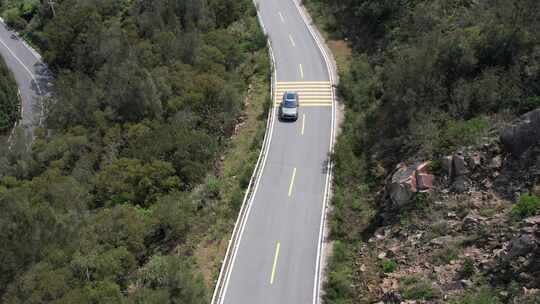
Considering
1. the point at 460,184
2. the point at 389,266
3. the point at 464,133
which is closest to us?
the point at 389,266

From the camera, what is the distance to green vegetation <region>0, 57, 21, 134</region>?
7238 cm

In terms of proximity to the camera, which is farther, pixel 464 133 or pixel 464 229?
pixel 464 133

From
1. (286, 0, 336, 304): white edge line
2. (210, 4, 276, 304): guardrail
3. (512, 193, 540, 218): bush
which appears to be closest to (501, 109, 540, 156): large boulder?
(512, 193, 540, 218): bush

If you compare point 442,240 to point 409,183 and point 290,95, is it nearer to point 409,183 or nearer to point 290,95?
point 409,183

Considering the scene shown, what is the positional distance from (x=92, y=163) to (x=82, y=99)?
35.6 feet

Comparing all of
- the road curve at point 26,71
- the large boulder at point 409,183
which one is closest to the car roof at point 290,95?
the large boulder at point 409,183

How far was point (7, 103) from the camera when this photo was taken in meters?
72.9

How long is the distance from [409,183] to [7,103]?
6359 cm

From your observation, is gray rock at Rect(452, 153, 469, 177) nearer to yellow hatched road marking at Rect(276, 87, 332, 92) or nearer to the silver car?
the silver car

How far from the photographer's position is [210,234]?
32906mm

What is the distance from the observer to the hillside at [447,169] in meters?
23.6

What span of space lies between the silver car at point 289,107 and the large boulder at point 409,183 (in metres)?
14.0

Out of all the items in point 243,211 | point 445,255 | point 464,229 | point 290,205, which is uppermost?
point 464,229

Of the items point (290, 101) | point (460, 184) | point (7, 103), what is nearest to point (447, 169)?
point (460, 184)
